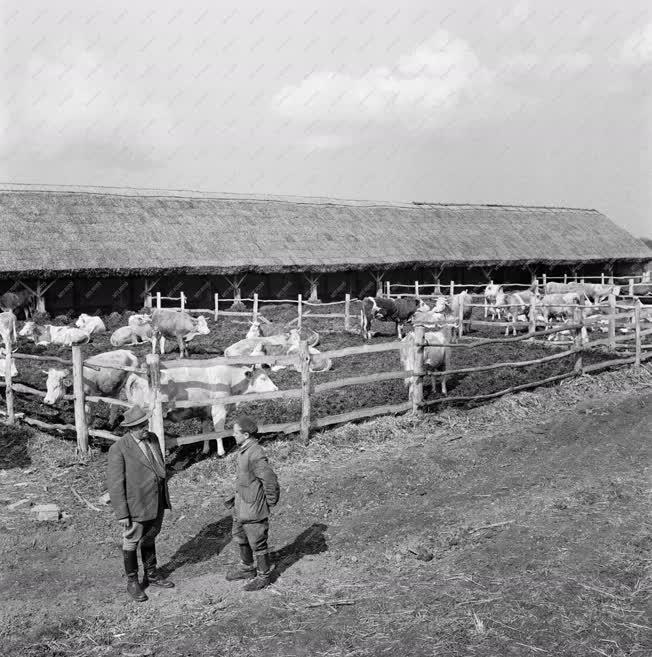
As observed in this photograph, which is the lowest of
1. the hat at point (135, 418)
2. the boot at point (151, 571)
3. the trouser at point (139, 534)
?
the boot at point (151, 571)

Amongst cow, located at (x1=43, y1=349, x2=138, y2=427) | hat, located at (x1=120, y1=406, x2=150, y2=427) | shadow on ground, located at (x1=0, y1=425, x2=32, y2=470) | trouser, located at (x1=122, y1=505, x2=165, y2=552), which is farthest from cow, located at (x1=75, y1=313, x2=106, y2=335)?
trouser, located at (x1=122, y1=505, x2=165, y2=552)

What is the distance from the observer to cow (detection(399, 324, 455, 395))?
415 inches

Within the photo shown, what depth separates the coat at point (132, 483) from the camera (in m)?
5.62

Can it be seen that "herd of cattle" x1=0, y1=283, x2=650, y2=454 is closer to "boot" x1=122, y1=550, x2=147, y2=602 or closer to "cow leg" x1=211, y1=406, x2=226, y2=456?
"cow leg" x1=211, y1=406, x2=226, y2=456

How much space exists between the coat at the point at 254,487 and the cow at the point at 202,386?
2.98m

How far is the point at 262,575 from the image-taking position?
18.4 ft

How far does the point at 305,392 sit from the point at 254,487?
3392 mm

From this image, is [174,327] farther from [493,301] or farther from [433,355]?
[493,301]

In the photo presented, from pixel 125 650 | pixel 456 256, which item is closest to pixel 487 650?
pixel 125 650

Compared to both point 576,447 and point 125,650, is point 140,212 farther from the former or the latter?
point 125,650

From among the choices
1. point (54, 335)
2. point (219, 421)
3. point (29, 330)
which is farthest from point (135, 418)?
point (29, 330)

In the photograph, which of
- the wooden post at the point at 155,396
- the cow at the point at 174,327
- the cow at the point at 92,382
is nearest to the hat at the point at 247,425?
the wooden post at the point at 155,396

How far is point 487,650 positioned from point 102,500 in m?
4.66

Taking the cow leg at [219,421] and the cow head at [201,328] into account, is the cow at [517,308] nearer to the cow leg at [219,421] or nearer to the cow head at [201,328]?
the cow head at [201,328]
